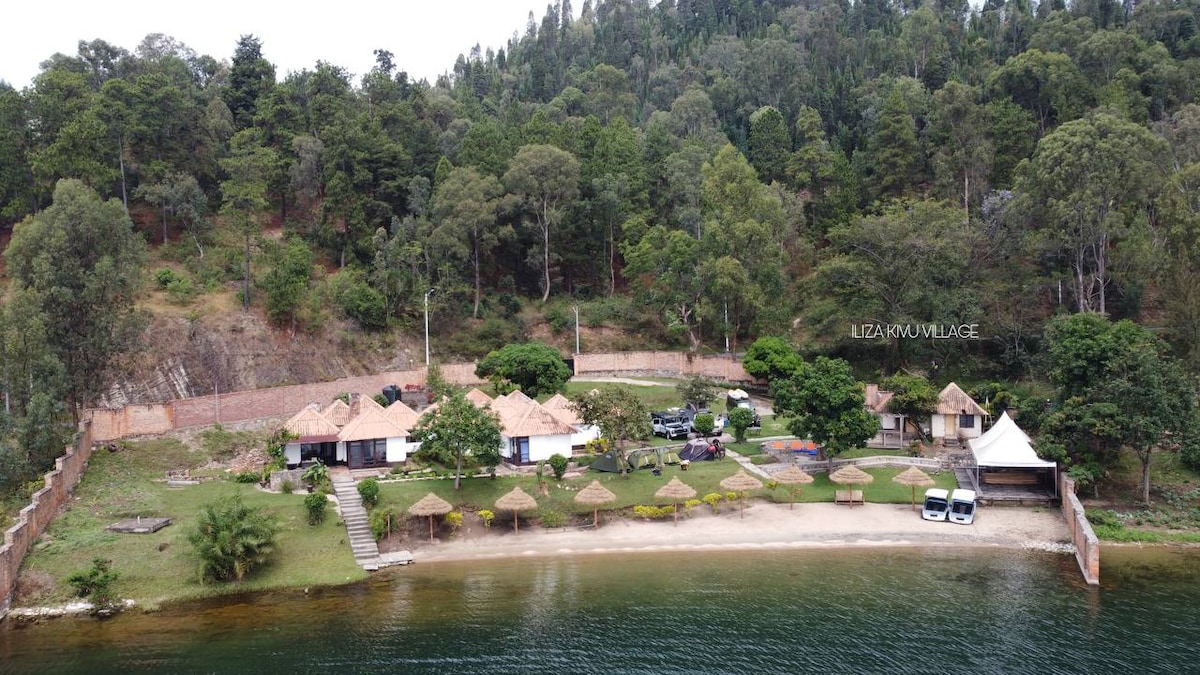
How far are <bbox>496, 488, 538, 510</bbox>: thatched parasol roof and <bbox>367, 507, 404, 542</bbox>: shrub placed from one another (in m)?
3.77

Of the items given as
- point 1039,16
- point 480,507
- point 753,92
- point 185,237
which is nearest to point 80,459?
point 480,507

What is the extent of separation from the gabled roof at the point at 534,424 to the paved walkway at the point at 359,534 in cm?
732

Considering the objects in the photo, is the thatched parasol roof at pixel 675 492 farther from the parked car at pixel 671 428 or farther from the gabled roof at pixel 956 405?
the gabled roof at pixel 956 405

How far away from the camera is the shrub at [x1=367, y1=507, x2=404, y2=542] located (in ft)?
107

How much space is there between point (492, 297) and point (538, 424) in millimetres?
28690

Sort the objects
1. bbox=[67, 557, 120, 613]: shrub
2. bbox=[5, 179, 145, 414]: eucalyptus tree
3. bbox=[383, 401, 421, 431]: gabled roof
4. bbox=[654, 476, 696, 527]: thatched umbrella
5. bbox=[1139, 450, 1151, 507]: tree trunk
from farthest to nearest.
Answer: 1. bbox=[383, 401, 421, 431]: gabled roof
2. bbox=[5, 179, 145, 414]: eucalyptus tree
3. bbox=[1139, 450, 1151, 507]: tree trunk
4. bbox=[654, 476, 696, 527]: thatched umbrella
5. bbox=[67, 557, 120, 613]: shrub

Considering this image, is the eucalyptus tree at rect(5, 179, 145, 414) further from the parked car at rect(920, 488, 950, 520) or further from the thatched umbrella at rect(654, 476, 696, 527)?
the parked car at rect(920, 488, 950, 520)

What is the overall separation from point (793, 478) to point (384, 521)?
16425 millimetres

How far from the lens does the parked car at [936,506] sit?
115 ft

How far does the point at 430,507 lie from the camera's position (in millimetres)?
33094

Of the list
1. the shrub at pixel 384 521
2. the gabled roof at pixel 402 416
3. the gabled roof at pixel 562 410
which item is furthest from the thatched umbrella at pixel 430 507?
the gabled roof at pixel 562 410

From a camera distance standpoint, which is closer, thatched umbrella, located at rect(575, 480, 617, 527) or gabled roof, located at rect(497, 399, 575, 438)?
thatched umbrella, located at rect(575, 480, 617, 527)

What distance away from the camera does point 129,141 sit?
62.4 meters

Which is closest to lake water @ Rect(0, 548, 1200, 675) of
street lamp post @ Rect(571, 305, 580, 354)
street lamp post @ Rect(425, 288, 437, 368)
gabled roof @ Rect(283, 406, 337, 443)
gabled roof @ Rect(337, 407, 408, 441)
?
gabled roof @ Rect(337, 407, 408, 441)
